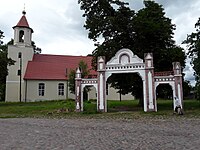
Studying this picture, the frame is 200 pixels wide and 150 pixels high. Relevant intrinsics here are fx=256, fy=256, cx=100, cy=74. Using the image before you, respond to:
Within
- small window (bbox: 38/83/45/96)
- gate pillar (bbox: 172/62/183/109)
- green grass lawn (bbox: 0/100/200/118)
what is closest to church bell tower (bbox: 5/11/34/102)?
small window (bbox: 38/83/45/96)

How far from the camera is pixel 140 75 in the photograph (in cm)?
2114

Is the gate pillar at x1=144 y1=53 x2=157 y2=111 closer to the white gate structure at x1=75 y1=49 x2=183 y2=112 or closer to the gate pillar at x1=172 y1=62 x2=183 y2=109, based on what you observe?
the white gate structure at x1=75 y1=49 x2=183 y2=112

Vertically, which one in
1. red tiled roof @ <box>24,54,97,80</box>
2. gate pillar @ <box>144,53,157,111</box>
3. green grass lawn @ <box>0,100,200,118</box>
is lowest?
green grass lawn @ <box>0,100,200,118</box>

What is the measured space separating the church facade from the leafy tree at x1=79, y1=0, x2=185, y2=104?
17023mm

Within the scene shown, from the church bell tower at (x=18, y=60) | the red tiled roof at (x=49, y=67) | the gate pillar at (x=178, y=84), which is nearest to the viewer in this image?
the gate pillar at (x=178, y=84)

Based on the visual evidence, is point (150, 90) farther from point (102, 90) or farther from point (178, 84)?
point (102, 90)

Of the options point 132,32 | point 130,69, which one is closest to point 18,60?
point 132,32

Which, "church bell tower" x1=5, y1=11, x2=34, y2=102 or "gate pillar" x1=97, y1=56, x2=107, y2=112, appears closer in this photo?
"gate pillar" x1=97, y1=56, x2=107, y2=112

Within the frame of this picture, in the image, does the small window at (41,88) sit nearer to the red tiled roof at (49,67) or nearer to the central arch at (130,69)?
the red tiled roof at (49,67)

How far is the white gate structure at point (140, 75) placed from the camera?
792 inches

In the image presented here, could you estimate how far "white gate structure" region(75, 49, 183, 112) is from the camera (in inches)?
792

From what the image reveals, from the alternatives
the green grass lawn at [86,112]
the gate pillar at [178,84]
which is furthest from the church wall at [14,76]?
the gate pillar at [178,84]

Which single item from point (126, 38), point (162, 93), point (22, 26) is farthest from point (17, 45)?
point (162, 93)

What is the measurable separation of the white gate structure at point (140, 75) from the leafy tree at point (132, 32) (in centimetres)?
399
